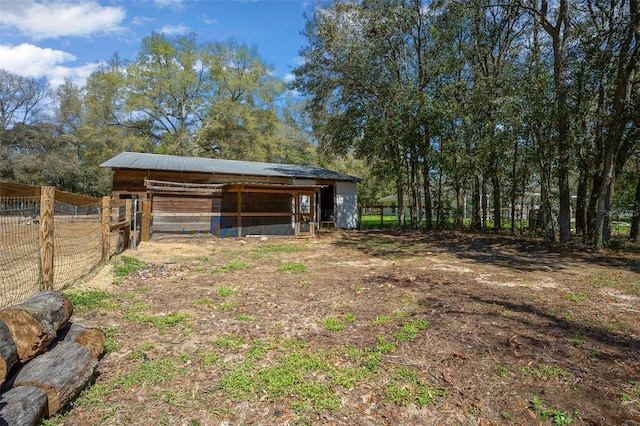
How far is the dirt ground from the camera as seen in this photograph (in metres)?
2.58

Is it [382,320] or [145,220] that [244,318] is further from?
[145,220]

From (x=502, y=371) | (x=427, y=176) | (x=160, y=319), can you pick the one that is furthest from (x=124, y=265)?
(x=427, y=176)

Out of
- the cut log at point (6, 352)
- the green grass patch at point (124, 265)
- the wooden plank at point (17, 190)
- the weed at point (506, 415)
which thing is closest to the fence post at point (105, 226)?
the green grass patch at point (124, 265)

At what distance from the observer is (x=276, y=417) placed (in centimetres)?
250

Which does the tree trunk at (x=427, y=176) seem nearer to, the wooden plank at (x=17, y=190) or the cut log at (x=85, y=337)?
the wooden plank at (x=17, y=190)

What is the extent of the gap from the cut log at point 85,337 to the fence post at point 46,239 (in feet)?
5.30

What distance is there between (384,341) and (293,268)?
4.13m

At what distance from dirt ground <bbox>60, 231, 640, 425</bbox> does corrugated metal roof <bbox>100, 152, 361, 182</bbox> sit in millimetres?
8768

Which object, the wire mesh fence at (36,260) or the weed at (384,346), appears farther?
the wire mesh fence at (36,260)

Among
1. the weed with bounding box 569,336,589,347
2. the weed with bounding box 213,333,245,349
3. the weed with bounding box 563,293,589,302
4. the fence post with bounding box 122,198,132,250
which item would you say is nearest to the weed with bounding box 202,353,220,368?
the weed with bounding box 213,333,245,349

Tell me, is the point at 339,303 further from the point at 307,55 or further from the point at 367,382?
the point at 307,55

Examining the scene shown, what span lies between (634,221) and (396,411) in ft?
46.9

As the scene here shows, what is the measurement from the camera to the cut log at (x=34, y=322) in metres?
2.47

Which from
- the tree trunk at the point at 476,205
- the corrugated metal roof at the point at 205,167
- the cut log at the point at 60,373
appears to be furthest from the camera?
the tree trunk at the point at 476,205
